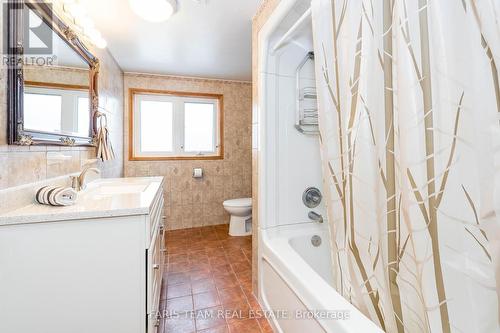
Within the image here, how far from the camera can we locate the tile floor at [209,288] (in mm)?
1521

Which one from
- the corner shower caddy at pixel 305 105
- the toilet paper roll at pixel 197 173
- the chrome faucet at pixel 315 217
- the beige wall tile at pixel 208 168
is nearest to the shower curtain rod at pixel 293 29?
the corner shower caddy at pixel 305 105

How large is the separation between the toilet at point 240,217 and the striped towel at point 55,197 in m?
1.97

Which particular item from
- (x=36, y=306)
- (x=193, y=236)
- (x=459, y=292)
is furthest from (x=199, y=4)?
(x=193, y=236)

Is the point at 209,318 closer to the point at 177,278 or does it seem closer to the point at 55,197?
the point at 177,278

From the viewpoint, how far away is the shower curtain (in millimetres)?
548

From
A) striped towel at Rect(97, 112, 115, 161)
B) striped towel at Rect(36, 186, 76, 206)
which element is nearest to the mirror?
striped towel at Rect(97, 112, 115, 161)

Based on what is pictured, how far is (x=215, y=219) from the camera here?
3.45 metres

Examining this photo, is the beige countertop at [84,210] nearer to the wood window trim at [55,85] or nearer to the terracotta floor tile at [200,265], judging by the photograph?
the wood window trim at [55,85]

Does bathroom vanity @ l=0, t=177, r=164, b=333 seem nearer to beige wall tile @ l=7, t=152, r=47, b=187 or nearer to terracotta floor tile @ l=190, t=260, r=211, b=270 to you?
beige wall tile @ l=7, t=152, r=47, b=187

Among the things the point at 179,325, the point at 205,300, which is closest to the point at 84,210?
the point at 179,325

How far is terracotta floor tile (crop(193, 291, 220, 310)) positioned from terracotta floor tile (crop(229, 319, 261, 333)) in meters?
0.24

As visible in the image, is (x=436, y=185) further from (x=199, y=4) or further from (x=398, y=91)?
(x=199, y=4)

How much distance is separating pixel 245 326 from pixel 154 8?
2268 millimetres

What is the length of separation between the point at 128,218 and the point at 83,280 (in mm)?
310
